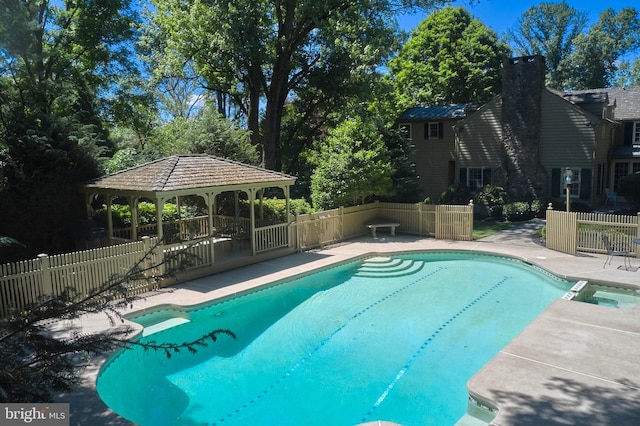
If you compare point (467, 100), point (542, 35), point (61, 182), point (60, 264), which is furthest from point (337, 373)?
point (542, 35)

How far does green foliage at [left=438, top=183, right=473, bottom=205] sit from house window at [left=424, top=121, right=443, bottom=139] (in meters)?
3.91

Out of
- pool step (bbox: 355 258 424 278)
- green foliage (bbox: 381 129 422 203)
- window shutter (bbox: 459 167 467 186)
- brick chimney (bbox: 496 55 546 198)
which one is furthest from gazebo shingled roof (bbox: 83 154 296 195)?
brick chimney (bbox: 496 55 546 198)

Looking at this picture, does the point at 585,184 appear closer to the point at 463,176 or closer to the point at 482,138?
the point at 482,138

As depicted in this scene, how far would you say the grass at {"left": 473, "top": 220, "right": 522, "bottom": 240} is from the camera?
21828mm

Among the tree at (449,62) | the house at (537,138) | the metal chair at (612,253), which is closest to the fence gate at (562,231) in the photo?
the metal chair at (612,253)

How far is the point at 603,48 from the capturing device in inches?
1895

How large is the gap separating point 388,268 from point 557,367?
351 inches

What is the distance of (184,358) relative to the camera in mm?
9961

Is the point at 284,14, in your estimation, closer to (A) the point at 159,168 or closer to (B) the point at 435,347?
(A) the point at 159,168

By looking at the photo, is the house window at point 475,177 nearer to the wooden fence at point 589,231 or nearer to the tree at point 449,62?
the wooden fence at point 589,231

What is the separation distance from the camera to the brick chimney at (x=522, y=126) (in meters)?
26.0

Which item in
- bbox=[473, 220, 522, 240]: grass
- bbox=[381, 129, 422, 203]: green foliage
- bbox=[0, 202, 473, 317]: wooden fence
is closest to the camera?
bbox=[0, 202, 473, 317]: wooden fence

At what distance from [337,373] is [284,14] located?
21694mm

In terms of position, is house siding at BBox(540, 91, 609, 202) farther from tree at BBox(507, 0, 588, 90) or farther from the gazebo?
tree at BBox(507, 0, 588, 90)
